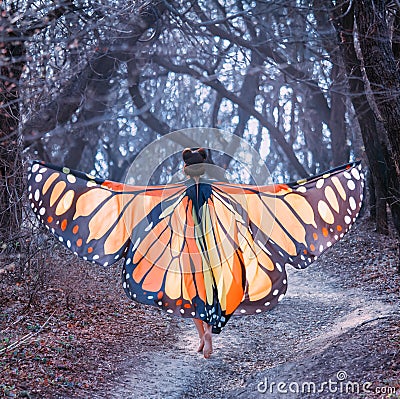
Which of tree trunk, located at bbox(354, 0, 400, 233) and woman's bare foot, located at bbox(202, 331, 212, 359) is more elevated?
tree trunk, located at bbox(354, 0, 400, 233)

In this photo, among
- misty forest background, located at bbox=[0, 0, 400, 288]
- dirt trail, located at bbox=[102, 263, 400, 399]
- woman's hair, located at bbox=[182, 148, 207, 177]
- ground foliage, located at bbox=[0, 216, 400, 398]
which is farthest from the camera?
misty forest background, located at bbox=[0, 0, 400, 288]

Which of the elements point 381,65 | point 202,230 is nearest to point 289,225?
point 202,230

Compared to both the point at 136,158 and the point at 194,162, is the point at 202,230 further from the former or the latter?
the point at 136,158

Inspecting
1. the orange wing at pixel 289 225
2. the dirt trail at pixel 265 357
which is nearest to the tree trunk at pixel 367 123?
the dirt trail at pixel 265 357

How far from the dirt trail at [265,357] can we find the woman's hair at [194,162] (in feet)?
7.35

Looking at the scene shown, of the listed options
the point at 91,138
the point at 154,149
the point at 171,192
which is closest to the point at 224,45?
the point at 91,138

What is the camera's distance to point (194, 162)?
6816 millimetres

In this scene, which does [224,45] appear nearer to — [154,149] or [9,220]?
[154,149]

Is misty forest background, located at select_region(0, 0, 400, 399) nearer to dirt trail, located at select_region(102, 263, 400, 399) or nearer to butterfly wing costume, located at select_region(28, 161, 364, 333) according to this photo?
dirt trail, located at select_region(102, 263, 400, 399)

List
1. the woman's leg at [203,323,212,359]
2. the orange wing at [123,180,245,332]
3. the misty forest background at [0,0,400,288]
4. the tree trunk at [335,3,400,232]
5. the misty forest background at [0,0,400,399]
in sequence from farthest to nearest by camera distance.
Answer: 1. the tree trunk at [335,3,400,232]
2. the misty forest background at [0,0,400,288]
3. the woman's leg at [203,323,212,359]
4. the misty forest background at [0,0,400,399]
5. the orange wing at [123,180,245,332]

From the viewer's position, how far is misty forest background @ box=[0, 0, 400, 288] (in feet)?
26.3

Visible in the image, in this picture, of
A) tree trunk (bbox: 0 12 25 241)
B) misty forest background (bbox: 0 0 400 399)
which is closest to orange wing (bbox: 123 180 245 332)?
misty forest background (bbox: 0 0 400 399)

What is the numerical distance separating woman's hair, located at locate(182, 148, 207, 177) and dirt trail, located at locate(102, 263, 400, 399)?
2.24 m

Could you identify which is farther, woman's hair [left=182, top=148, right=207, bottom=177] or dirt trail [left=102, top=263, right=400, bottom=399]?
woman's hair [left=182, top=148, right=207, bottom=177]
